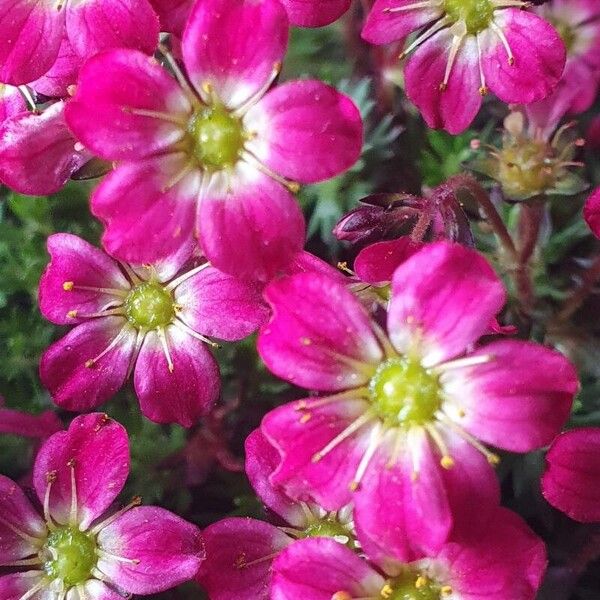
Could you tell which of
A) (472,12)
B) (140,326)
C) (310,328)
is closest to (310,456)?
(310,328)

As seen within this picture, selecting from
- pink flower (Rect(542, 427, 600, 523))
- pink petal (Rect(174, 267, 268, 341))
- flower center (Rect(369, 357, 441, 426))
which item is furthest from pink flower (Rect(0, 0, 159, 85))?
pink flower (Rect(542, 427, 600, 523))

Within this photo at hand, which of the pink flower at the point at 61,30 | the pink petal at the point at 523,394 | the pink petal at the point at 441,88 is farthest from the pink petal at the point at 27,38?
the pink petal at the point at 523,394

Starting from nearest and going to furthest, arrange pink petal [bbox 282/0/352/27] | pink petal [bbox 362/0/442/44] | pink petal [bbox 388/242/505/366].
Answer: pink petal [bbox 388/242/505/366]
pink petal [bbox 282/0/352/27]
pink petal [bbox 362/0/442/44]

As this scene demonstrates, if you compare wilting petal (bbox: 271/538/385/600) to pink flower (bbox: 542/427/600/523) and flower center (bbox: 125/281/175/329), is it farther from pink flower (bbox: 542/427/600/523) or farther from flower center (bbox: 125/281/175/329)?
flower center (bbox: 125/281/175/329)

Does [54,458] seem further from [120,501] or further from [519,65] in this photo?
[519,65]

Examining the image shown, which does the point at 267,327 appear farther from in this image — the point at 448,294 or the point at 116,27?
the point at 116,27
